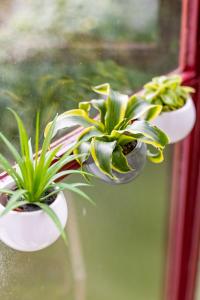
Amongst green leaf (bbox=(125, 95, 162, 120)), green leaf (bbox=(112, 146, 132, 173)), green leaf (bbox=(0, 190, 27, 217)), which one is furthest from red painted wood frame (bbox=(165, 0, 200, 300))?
green leaf (bbox=(0, 190, 27, 217))

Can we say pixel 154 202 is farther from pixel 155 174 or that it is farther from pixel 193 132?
pixel 193 132

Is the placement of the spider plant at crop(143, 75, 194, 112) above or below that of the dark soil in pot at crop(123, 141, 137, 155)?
above

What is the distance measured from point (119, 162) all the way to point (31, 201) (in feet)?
0.95

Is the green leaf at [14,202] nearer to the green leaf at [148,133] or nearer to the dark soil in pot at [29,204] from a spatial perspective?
the dark soil in pot at [29,204]

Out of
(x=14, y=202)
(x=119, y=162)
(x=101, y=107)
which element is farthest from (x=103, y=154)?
(x=14, y=202)

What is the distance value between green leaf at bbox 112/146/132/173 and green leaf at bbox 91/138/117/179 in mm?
37

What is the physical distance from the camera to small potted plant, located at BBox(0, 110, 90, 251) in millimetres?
1224

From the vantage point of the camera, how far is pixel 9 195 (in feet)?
4.23

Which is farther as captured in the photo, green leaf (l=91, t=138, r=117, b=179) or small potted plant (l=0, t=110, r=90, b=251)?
green leaf (l=91, t=138, r=117, b=179)

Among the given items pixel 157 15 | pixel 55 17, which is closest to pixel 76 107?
pixel 55 17

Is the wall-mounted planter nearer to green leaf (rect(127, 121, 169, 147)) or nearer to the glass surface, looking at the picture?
green leaf (rect(127, 121, 169, 147))

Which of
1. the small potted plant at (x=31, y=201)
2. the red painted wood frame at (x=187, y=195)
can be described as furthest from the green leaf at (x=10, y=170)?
the red painted wood frame at (x=187, y=195)

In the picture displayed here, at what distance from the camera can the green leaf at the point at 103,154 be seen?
133 centimetres

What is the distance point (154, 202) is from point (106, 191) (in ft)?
1.35
